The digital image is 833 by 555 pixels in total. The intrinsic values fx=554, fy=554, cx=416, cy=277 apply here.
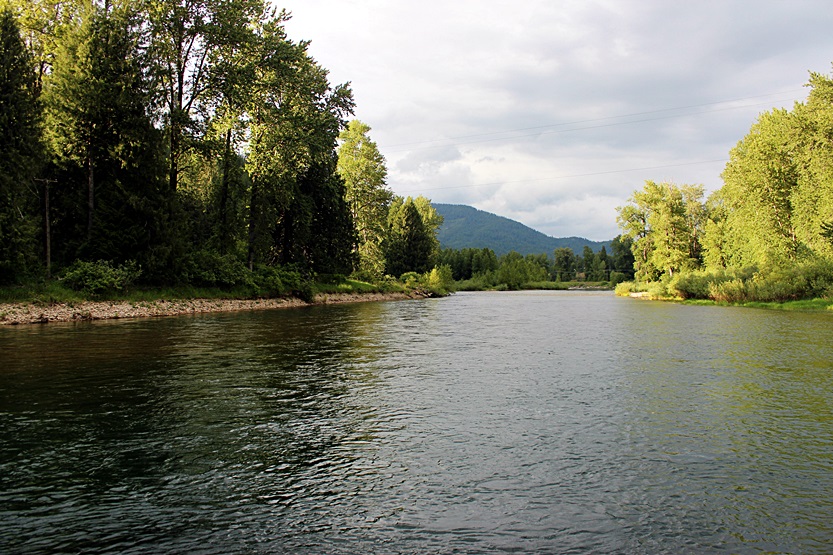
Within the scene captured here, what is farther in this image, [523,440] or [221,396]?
[221,396]

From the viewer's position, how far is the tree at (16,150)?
28453 mm

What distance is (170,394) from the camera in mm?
11820

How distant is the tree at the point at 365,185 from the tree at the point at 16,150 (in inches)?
1603

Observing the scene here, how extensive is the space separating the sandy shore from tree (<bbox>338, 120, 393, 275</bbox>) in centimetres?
2514

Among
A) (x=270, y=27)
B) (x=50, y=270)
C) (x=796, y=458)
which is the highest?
(x=270, y=27)

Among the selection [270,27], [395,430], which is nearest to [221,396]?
[395,430]

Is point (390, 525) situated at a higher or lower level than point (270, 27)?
lower

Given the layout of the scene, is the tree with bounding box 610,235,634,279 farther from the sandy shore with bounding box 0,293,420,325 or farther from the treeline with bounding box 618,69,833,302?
the sandy shore with bounding box 0,293,420,325

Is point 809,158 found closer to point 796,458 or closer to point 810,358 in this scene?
point 810,358

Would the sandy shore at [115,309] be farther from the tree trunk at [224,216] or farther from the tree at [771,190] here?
the tree at [771,190]

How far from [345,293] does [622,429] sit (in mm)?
50561

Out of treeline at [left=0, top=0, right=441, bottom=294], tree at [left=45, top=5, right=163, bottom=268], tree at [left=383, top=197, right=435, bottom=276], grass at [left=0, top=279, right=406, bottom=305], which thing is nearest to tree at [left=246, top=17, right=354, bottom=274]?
treeline at [left=0, top=0, right=441, bottom=294]

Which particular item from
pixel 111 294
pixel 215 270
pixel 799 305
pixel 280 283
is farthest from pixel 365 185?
pixel 799 305

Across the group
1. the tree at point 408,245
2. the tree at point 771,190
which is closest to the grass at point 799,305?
the tree at point 771,190
